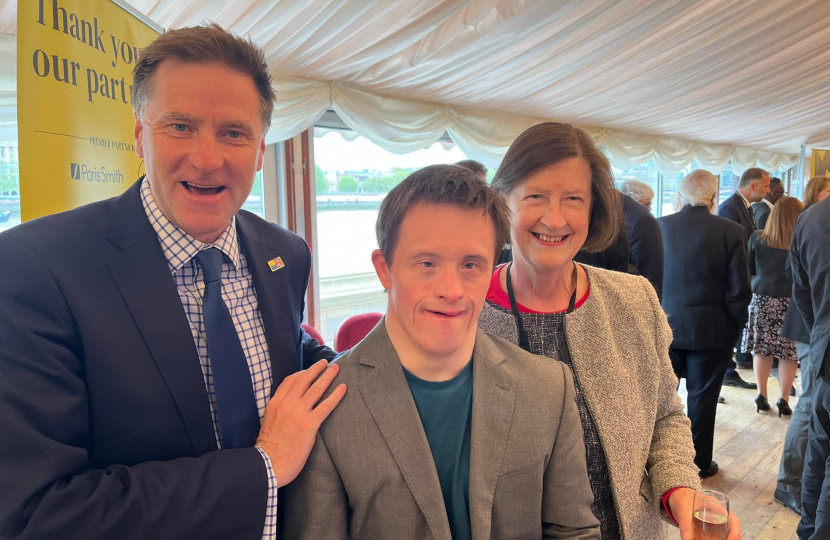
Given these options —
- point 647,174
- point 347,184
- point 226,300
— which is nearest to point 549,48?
point 347,184

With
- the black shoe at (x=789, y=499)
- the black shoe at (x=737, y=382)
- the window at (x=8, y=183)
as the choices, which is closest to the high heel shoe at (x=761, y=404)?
the black shoe at (x=737, y=382)

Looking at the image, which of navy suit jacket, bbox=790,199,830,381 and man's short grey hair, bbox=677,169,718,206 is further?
man's short grey hair, bbox=677,169,718,206

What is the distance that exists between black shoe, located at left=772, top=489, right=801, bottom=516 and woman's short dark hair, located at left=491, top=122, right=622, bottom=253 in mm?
2895

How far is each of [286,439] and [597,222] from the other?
104 centimetres

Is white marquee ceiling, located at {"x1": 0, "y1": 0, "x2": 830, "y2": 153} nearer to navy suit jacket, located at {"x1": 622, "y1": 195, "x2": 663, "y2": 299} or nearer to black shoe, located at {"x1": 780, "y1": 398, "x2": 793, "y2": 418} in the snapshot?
navy suit jacket, located at {"x1": 622, "y1": 195, "x2": 663, "y2": 299}

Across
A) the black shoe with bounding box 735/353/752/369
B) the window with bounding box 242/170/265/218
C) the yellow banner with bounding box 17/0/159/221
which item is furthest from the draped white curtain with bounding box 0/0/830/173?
the black shoe with bounding box 735/353/752/369

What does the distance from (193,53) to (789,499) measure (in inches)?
159

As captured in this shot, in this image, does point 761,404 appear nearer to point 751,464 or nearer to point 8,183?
point 751,464

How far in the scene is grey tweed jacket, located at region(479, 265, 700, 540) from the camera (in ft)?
4.41

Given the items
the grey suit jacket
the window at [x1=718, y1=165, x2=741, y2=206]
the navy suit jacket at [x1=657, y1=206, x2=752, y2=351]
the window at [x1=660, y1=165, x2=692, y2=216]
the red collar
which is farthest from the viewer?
the window at [x1=718, y1=165, x2=741, y2=206]

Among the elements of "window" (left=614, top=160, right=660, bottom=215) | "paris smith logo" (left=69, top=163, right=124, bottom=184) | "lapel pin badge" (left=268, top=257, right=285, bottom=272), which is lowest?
"lapel pin badge" (left=268, top=257, right=285, bottom=272)

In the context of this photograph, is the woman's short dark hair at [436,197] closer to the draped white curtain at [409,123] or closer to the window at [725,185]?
the draped white curtain at [409,123]

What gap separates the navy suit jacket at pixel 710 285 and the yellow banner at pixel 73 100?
11.3 feet

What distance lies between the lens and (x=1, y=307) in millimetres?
896
